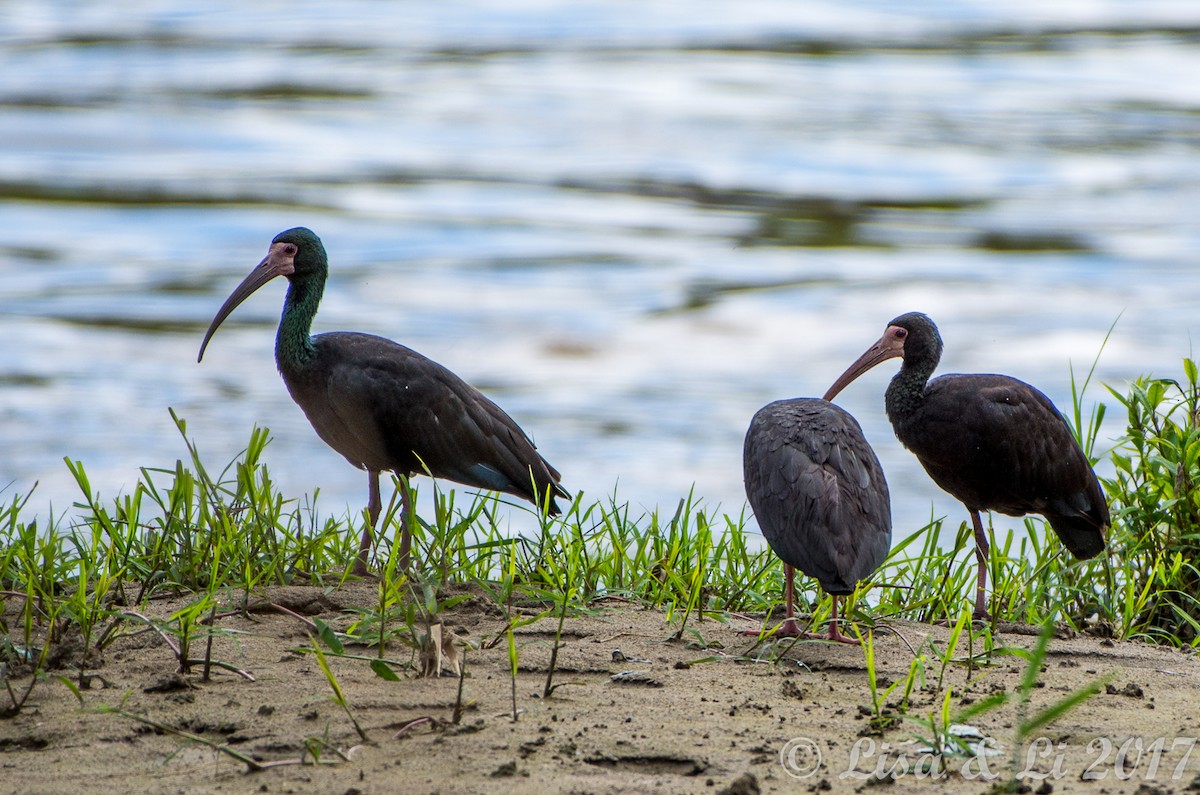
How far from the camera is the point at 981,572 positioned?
19.1 feet

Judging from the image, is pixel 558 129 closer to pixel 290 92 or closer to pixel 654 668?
pixel 290 92

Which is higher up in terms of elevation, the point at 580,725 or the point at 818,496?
the point at 818,496

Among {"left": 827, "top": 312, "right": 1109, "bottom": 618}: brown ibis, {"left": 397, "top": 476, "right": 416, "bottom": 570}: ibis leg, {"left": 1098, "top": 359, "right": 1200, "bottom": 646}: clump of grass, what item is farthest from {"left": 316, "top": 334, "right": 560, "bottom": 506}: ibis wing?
{"left": 1098, "top": 359, "right": 1200, "bottom": 646}: clump of grass

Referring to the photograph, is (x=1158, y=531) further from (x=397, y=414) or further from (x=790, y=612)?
(x=397, y=414)

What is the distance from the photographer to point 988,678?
15.0 ft

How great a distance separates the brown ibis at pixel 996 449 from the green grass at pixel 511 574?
0.44ft

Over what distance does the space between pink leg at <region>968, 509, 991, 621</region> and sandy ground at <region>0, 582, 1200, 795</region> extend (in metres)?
0.76

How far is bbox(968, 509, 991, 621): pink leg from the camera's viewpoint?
18.6ft

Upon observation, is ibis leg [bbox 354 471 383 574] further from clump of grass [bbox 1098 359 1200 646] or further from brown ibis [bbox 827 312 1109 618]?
clump of grass [bbox 1098 359 1200 646]

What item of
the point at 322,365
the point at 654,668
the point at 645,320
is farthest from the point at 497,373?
the point at 654,668

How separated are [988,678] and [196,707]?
2.21 metres

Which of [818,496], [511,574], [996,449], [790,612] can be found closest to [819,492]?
[818,496]

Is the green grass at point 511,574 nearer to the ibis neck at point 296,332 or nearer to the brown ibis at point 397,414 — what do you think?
the brown ibis at point 397,414

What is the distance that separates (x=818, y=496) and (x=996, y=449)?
1187 millimetres
